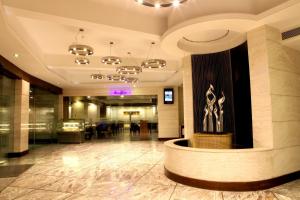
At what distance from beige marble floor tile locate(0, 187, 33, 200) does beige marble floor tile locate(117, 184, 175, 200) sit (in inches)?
85.4

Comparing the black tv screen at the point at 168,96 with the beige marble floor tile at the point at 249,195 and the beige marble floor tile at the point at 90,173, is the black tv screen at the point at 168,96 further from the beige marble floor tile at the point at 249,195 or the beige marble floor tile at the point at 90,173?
the beige marble floor tile at the point at 249,195

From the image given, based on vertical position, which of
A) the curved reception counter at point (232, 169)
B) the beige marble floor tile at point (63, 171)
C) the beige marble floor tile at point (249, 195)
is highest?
the curved reception counter at point (232, 169)

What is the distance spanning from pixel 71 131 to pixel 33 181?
7.90 m

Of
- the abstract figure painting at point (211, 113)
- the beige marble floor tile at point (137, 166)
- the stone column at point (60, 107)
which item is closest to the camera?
the abstract figure painting at point (211, 113)

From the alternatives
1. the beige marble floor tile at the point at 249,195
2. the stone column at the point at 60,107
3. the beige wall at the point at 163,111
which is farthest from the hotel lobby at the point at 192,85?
the beige wall at the point at 163,111

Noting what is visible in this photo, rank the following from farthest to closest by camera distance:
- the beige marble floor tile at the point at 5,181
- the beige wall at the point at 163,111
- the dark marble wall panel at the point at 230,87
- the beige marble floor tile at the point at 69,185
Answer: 1. the beige wall at the point at 163,111
2. the dark marble wall panel at the point at 230,87
3. the beige marble floor tile at the point at 5,181
4. the beige marble floor tile at the point at 69,185

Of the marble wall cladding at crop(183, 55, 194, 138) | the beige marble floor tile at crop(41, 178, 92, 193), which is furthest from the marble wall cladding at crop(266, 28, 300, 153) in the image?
the beige marble floor tile at crop(41, 178, 92, 193)

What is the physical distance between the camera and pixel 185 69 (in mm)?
7059

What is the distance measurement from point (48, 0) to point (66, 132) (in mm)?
10152

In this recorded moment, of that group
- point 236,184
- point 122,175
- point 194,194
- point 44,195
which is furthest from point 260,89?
point 44,195

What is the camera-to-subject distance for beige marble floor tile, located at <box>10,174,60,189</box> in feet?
16.8

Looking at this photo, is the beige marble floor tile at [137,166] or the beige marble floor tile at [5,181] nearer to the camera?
the beige marble floor tile at [5,181]

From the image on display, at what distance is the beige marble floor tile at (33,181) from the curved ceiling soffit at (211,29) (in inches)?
180

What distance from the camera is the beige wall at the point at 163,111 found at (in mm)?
13992
